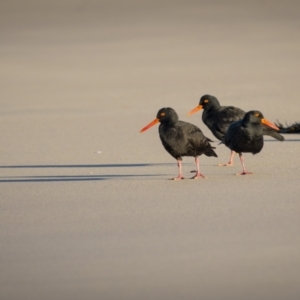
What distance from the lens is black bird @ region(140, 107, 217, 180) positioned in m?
10.6

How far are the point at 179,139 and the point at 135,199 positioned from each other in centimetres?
151

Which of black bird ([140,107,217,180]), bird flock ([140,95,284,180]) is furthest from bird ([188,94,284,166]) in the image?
black bird ([140,107,217,180])

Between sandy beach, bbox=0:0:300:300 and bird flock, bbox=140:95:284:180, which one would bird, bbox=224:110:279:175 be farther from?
sandy beach, bbox=0:0:300:300

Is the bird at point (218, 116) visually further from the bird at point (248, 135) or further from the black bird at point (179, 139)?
the black bird at point (179, 139)

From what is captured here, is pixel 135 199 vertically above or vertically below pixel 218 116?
below

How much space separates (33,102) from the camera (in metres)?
23.4

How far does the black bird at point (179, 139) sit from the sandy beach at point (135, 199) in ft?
1.14

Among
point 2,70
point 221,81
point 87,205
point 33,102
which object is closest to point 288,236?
point 87,205

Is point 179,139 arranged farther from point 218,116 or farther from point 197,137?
point 218,116

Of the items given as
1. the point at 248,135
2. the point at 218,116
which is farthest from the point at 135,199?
the point at 218,116

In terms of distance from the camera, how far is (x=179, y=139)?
10.6 metres

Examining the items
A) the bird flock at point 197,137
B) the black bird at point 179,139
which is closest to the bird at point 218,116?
the bird flock at point 197,137

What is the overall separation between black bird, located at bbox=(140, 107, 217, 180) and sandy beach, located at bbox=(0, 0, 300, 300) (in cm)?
35

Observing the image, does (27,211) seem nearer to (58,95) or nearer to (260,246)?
(260,246)
